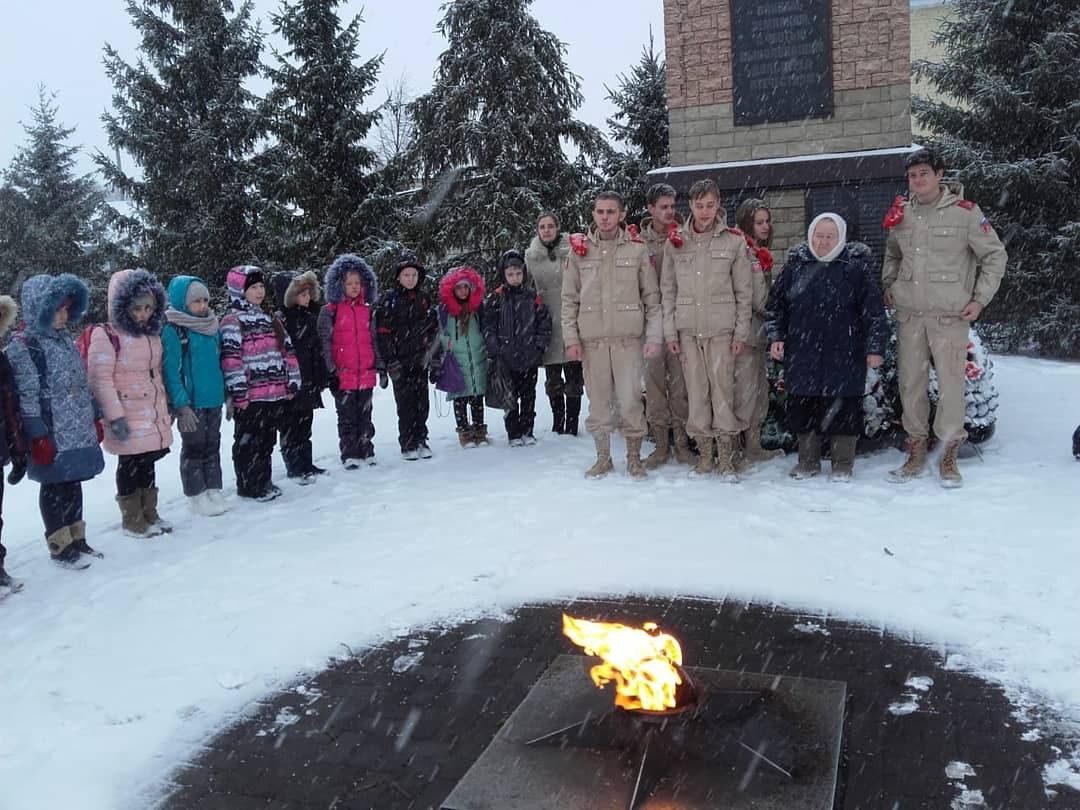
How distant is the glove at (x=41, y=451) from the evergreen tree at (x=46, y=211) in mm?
18700

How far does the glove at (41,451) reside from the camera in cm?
505

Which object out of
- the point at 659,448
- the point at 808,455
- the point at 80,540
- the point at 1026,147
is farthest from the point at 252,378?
the point at 1026,147

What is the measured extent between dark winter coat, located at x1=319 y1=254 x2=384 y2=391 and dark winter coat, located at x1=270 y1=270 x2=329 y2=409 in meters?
0.08

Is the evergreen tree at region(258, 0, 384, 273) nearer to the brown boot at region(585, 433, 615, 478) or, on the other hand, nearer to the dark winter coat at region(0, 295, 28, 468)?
the brown boot at region(585, 433, 615, 478)

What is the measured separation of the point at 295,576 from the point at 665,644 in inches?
98.5

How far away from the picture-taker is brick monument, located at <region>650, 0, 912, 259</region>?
7.83 meters

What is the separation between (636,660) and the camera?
122 inches

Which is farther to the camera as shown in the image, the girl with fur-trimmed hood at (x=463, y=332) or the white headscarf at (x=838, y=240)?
the girl with fur-trimmed hood at (x=463, y=332)

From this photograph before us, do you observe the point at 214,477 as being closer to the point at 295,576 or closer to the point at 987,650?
the point at 295,576

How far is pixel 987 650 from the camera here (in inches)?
147

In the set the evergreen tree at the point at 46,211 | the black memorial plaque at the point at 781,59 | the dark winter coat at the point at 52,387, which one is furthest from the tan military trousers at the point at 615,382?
the evergreen tree at the point at 46,211

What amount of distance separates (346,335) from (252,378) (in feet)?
3.25

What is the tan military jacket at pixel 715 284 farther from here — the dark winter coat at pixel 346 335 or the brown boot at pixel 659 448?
the dark winter coat at pixel 346 335

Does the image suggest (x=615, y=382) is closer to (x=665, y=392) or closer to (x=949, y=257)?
(x=665, y=392)
